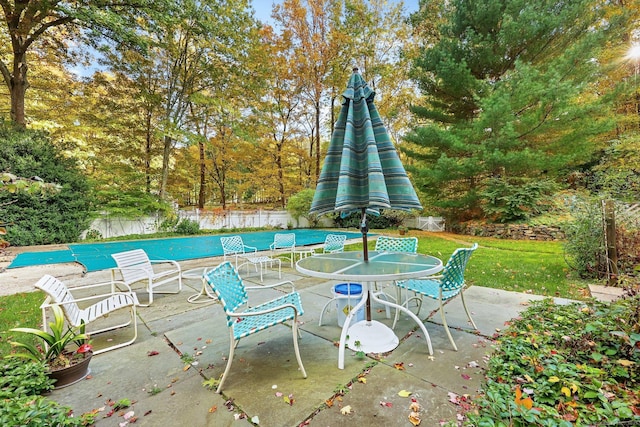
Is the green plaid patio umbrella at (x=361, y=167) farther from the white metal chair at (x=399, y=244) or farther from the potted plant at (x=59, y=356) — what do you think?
the potted plant at (x=59, y=356)

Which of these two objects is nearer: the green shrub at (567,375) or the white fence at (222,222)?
the green shrub at (567,375)

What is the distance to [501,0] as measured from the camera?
10203 millimetres

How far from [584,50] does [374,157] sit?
39.6ft

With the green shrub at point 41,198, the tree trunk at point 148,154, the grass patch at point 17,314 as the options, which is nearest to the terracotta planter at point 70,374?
the grass patch at point 17,314

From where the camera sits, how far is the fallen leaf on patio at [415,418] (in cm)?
151

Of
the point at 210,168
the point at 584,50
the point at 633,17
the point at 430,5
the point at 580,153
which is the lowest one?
the point at 580,153

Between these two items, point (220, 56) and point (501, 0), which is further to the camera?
point (220, 56)

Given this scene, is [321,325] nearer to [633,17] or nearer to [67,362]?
[67,362]

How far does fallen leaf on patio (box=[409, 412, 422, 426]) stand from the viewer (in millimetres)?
1512

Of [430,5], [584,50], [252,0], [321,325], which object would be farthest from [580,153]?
[252,0]

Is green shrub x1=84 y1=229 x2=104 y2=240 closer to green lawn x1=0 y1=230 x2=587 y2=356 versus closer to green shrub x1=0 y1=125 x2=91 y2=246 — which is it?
green shrub x1=0 y1=125 x2=91 y2=246

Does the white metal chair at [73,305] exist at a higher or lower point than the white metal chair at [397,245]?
lower

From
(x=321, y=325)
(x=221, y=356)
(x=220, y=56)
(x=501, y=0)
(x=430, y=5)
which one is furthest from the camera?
(x=220, y=56)

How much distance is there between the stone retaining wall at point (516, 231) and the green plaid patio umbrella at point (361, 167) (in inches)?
367
